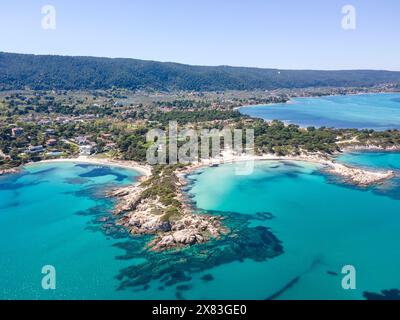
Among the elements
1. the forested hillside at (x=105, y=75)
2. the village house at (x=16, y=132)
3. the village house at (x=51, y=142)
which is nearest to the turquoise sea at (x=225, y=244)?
the village house at (x=51, y=142)

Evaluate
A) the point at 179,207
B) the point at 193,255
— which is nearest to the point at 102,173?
the point at 179,207

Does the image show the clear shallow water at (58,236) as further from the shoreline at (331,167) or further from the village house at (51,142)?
the village house at (51,142)

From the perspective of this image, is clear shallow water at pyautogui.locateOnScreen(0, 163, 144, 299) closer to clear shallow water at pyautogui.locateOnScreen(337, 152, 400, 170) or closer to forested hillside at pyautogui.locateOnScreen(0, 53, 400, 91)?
clear shallow water at pyautogui.locateOnScreen(337, 152, 400, 170)

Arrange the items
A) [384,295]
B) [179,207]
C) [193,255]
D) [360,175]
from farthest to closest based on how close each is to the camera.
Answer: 1. [360,175]
2. [179,207]
3. [193,255]
4. [384,295]

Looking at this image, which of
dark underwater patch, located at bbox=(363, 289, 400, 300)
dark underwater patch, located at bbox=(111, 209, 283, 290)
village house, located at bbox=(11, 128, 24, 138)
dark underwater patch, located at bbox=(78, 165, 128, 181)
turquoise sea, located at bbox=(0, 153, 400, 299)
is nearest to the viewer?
dark underwater patch, located at bbox=(363, 289, 400, 300)

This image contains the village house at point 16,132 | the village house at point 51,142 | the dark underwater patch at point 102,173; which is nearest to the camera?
the dark underwater patch at point 102,173

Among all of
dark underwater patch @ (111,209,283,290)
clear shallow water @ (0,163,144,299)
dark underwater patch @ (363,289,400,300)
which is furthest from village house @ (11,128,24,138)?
dark underwater patch @ (363,289,400,300)

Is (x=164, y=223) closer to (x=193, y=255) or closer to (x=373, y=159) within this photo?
(x=193, y=255)

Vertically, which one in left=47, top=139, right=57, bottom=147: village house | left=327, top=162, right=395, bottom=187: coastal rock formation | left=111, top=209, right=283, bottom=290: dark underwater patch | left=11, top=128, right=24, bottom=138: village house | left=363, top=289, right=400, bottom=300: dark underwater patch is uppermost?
left=11, top=128, right=24, bottom=138: village house
